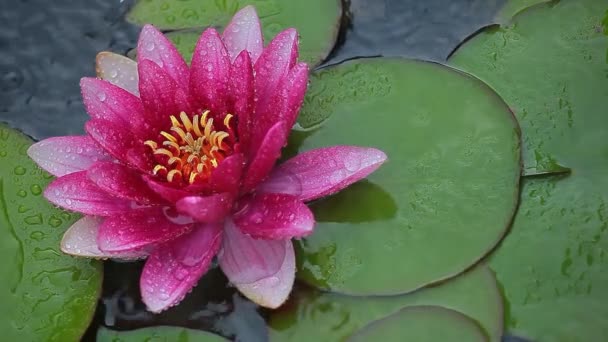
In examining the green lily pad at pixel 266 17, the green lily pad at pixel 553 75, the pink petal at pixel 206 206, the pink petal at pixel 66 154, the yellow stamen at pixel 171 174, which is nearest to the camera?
the pink petal at pixel 206 206

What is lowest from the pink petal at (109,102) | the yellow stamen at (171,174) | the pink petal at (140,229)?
the pink petal at (140,229)

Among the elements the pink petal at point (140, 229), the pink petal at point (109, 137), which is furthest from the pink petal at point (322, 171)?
the pink petal at point (109, 137)

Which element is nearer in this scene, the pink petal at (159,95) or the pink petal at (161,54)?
the pink petal at (159,95)

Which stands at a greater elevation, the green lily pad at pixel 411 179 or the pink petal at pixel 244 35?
the pink petal at pixel 244 35

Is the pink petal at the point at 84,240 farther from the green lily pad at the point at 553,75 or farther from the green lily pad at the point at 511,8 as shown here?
the green lily pad at the point at 511,8

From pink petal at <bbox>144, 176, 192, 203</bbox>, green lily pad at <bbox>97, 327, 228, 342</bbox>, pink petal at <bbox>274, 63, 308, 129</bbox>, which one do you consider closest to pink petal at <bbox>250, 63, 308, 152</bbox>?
pink petal at <bbox>274, 63, 308, 129</bbox>

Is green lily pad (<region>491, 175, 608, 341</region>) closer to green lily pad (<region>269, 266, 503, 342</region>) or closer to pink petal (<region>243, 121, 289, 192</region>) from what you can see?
green lily pad (<region>269, 266, 503, 342</region>)
